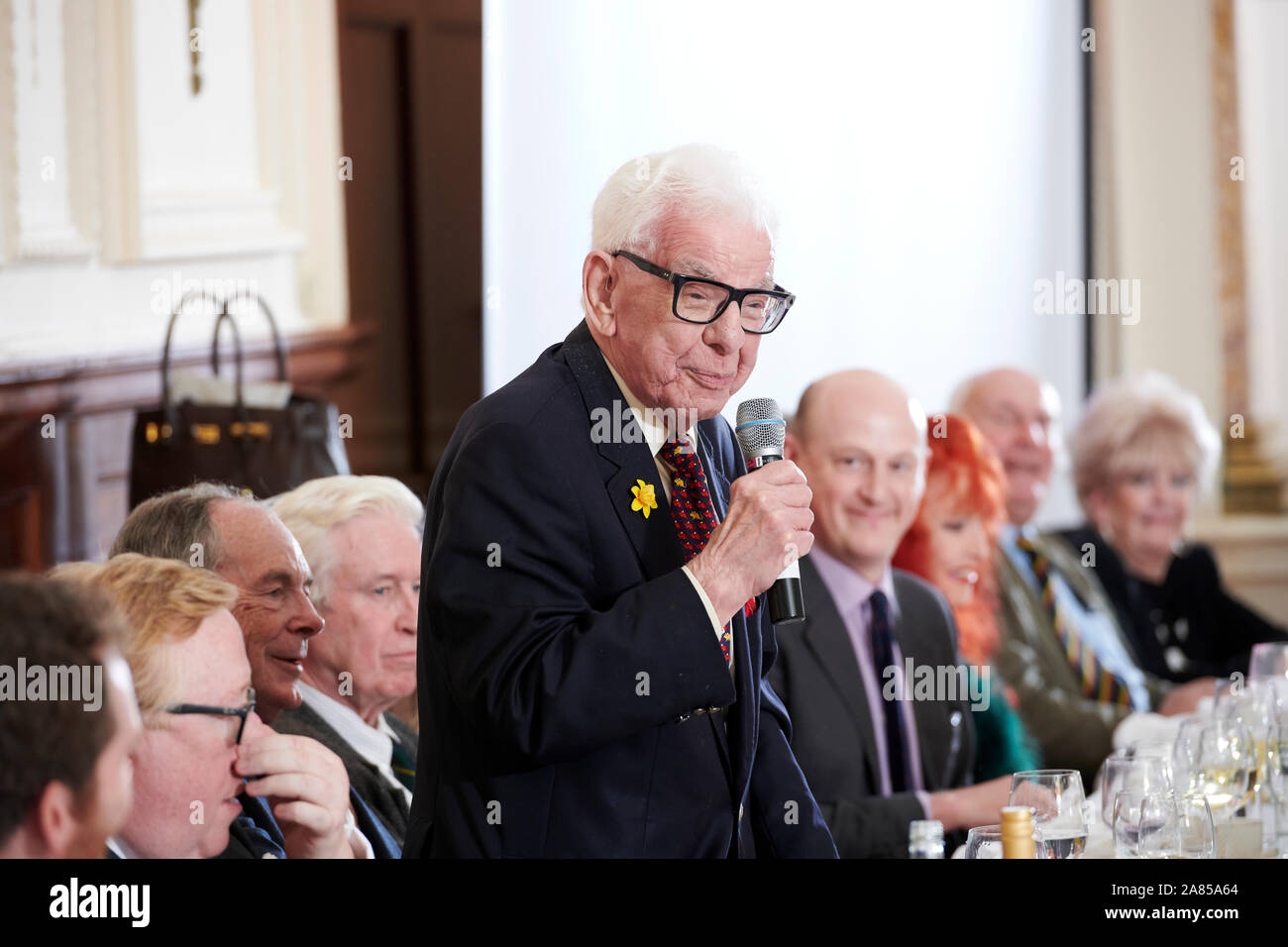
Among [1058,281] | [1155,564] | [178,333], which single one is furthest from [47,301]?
[1058,281]

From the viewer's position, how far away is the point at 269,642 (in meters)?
2.37

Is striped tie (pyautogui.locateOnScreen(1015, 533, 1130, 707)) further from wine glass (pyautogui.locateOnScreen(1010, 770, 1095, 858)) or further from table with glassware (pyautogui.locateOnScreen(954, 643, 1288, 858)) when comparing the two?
wine glass (pyautogui.locateOnScreen(1010, 770, 1095, 858))

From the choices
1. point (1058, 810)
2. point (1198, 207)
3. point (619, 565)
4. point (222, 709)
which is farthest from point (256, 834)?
point (1198, 207)

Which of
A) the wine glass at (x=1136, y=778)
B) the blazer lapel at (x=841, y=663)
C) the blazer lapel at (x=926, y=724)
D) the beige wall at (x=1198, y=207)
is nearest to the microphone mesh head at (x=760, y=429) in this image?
the wine glass at (x=1136, y=778)

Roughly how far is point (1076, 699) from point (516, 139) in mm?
2150

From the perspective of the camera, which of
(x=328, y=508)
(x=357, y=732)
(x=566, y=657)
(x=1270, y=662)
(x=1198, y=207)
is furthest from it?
(x=1198, y=207)

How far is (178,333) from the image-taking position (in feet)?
11.2

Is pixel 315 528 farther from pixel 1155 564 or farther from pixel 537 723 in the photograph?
pixel 1155 564

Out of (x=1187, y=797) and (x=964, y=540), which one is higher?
(x=964, y=540)

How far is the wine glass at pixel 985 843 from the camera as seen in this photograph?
1985mm

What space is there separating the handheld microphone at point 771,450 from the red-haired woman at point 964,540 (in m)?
1.67

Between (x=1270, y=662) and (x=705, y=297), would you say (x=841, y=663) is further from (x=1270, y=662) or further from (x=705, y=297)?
(x=705, y=297)

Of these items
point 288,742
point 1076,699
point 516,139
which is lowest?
point 1076,699

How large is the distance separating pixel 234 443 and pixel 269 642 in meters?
0.60
